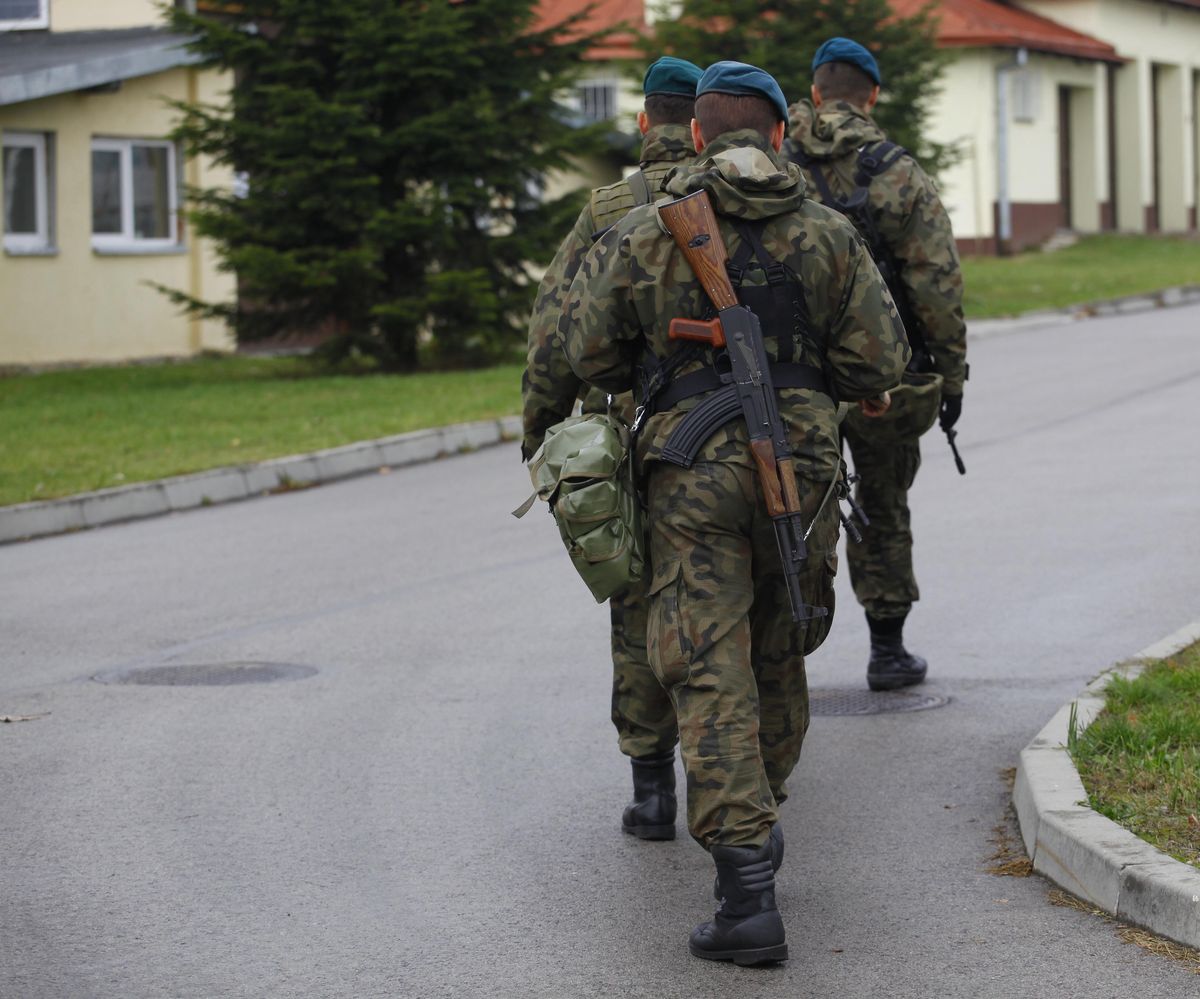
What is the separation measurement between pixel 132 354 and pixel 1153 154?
31571 millimetres

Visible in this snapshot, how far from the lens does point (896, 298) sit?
6.48 m

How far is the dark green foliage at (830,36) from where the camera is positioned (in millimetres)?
24562

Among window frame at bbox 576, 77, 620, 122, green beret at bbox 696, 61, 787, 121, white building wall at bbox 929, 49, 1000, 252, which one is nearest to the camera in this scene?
green beret at bbox 696, 61, 787, 121

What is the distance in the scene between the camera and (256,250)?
61.8 feet

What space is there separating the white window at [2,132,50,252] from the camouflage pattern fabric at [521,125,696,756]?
18515mm

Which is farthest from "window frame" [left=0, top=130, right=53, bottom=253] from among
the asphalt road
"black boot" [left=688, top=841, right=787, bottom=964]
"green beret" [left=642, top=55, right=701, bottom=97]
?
"black boot" [left=688, top=841, right=787, bottom=964]

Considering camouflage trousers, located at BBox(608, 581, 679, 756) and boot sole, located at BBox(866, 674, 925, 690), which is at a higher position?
camouflage trousers, located at BBox(608, 581, 679, 756)

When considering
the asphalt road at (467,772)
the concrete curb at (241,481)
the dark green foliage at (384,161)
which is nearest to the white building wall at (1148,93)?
the dark green foliage at (384,161)

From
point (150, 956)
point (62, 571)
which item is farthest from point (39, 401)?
point (150, 956)

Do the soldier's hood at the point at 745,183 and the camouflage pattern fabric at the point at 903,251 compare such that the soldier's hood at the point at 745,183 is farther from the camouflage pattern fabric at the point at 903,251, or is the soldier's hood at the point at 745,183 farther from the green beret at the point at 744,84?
the camouflage pattern fabric at the point at 903,251

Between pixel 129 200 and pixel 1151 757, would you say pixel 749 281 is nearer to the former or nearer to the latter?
pixel 1151 757

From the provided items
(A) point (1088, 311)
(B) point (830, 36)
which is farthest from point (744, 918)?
(A) point (1088, 311)

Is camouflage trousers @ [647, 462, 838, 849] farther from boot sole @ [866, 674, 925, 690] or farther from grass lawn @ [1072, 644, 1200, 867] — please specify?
boot sole @ [866, 674, 925, 690]

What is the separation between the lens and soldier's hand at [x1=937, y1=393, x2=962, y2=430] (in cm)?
664
